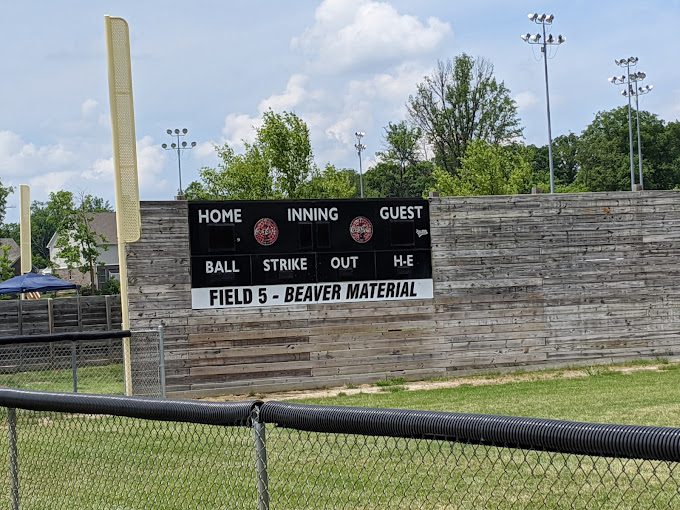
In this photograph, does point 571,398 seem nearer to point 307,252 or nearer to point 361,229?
point 361,229

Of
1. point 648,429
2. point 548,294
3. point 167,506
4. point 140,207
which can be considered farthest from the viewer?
point 548,294

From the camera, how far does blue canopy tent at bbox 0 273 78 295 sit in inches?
1046

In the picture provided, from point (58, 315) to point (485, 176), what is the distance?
3579 cm

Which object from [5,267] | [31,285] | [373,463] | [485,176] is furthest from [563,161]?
[373,463]

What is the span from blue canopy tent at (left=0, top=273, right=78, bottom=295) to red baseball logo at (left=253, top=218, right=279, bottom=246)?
10639 mm

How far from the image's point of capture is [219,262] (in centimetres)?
1838

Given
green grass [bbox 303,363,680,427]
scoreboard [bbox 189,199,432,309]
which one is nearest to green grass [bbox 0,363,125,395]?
scoreboard [bbox 189,199,432,309]

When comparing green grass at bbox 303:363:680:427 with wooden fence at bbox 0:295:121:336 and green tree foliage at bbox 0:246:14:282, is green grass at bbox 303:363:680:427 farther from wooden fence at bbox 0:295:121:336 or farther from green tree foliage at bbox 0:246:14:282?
green tree foliage at bbox 0:246:14:282

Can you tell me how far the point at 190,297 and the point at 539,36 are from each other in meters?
38.8

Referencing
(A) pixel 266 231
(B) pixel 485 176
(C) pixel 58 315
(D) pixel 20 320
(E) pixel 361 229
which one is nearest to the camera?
(A) pixel 266 231

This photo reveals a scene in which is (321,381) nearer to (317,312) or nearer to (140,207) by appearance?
(317,312)

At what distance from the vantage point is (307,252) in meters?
18.7

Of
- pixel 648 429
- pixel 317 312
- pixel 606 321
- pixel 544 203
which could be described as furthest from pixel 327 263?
pixel 648 429

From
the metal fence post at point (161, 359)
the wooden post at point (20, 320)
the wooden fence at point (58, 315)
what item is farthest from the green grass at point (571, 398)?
the wooden post at point (20, 320)
